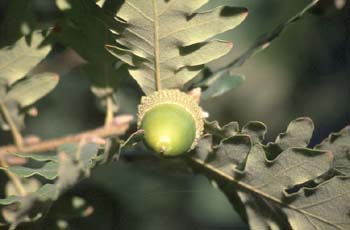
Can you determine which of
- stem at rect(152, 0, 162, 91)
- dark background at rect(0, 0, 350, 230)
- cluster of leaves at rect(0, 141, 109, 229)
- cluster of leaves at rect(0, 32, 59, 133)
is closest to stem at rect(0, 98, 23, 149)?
cluster of leaves at rect(0, 32, 59, 133)

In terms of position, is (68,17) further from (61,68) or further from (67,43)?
(61,68)

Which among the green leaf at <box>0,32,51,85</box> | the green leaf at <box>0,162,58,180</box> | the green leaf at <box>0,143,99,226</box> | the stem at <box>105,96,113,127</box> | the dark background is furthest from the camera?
the dark background

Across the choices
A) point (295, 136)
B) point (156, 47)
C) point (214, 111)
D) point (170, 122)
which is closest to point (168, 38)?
point (156, 47)

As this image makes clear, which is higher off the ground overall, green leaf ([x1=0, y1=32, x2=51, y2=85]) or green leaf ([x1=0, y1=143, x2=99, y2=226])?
green leaf ([x1=0, y1=32, x2=51, y2=85])

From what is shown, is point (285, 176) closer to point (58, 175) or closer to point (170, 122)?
point (170, 122)

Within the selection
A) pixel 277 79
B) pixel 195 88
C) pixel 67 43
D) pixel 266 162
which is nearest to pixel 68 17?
pixel 67 43

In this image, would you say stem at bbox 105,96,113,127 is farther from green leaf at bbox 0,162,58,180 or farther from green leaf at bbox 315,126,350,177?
green leaf at bbox 315,126,350,177

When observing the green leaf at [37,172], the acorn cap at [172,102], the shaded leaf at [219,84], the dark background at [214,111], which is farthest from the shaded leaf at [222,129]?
the dark background at [214,111]
